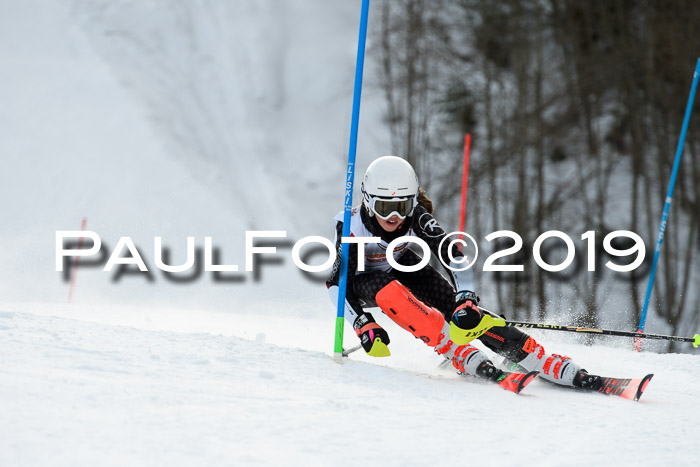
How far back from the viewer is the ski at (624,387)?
3.45 m

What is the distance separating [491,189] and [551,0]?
3.62 metres

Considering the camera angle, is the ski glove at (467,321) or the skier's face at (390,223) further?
the skier's face at (390,223)

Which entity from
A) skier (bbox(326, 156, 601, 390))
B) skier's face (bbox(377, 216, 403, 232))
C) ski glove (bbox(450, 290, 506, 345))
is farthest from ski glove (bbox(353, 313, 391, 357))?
skier's face (bbox(377, 216, 403, 232))

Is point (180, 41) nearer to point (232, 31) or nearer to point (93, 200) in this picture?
point (232, 31)

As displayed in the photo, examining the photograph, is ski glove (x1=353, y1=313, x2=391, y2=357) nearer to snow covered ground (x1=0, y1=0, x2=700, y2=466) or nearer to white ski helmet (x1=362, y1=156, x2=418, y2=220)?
snow covered ground (x1=0, y1=0, x2=700, y2=466)

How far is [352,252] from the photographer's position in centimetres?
395

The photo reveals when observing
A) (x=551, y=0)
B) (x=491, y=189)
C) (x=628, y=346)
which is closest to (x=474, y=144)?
(x=491, y=189)

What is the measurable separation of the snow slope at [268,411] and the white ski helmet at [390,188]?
0.84 meters

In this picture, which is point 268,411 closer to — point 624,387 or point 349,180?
point 349,180

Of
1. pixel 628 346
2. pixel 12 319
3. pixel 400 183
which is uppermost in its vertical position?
pixel 400 183

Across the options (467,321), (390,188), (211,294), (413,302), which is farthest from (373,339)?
(211,294)

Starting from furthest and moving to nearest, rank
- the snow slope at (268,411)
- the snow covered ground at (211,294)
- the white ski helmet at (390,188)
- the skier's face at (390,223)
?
the skier's face at (390,223) < the white ski helmet at (390,188) < the snow covered ground at (211,294) < the snow slope at (268,411)

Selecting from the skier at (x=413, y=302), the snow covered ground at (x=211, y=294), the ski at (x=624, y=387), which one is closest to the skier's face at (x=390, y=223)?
the skier at (x=413, y=302)

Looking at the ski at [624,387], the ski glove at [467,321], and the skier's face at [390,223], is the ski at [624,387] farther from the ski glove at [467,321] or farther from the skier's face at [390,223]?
the skier's face at [390,223]
